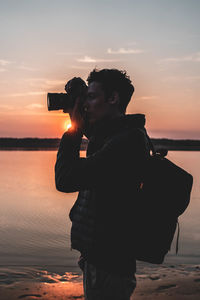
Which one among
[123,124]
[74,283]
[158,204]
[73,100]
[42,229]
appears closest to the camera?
[158,204]

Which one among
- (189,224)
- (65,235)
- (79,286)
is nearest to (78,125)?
(79,286)

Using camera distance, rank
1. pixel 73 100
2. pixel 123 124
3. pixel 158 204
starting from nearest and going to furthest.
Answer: pixel 158 204, pixel 123 124, pixel 73 100

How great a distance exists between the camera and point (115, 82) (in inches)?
70.2

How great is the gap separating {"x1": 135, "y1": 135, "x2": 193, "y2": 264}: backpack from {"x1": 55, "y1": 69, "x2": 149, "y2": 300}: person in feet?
0.11

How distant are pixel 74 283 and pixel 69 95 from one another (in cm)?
295

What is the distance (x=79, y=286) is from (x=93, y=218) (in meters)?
2.72

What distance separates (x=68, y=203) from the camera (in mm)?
9711

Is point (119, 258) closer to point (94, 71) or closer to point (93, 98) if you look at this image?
point (93, 98)

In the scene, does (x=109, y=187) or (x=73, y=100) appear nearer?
(x=109, y=187)

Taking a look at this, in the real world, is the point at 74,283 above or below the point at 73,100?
below

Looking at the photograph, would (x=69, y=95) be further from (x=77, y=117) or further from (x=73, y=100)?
(x=77, y=117)

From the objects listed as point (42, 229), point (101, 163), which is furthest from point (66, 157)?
point (42, 229)

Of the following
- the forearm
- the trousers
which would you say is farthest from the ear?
the trousers

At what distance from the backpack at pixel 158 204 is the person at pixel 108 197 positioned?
3 cm
